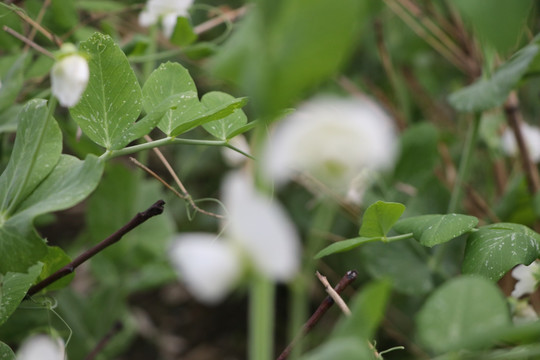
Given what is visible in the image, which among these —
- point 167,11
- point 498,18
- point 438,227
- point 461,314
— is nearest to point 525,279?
point 438,227

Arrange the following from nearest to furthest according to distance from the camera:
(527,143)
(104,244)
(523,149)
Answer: (104,244)
(523,149)
(527,143)

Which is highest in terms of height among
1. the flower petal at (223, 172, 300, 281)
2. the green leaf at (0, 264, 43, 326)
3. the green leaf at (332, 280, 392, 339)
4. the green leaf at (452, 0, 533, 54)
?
the green leaf at (452, 0, 533, 54)

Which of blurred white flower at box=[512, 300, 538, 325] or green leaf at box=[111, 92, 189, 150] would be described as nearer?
green leaf at box=[111, 92, 189, 150]

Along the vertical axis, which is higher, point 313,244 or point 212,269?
point 212,269

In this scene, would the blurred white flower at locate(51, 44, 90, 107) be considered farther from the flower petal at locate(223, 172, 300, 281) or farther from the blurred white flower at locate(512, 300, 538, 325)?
the blurred white flower at locate(512, 300, 538, 325)

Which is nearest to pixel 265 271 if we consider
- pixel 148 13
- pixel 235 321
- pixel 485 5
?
pixel 485 5

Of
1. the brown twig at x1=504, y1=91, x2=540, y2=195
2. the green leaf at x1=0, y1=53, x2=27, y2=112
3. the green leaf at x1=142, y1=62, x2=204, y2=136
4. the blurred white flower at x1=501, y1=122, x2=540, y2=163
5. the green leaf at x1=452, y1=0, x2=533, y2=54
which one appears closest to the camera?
the green leaf at x1=452, y1=0, x2=533, y2=54

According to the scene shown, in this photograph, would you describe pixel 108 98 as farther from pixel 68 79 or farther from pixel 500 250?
pixel 500 250

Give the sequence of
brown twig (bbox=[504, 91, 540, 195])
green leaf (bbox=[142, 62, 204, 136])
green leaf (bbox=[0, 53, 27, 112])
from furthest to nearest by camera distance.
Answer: brown twig (bbox=[504, 91, 540, 195]) < green leaf (bbox=[0, 53, 27, 112]) < green leaf (bbox=[142, 62, 204, 136])

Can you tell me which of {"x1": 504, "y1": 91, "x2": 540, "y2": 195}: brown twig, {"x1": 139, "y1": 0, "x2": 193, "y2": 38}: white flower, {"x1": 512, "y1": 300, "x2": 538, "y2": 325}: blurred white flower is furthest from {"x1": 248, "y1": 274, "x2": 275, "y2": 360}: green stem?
{"x1": 504, "y1": 91, "x2": 540, "y2": 195}: brown twig
